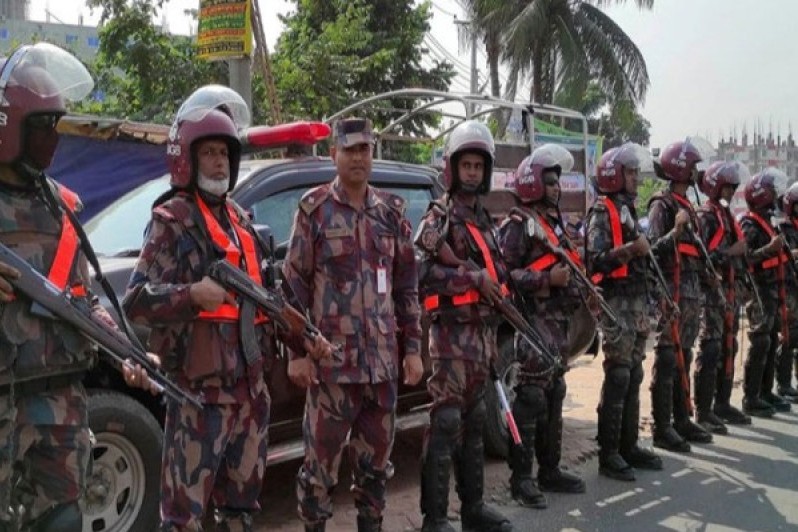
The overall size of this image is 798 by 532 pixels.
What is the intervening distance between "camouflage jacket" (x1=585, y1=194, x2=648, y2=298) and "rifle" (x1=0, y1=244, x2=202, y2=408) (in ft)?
11.6

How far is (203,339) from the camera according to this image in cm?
330

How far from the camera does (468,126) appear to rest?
15.6ft

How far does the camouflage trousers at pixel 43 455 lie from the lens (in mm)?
2809

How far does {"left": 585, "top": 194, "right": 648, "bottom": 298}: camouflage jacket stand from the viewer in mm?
5805

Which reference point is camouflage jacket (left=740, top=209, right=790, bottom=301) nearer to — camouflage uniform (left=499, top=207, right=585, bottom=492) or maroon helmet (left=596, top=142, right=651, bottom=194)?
maroon helmet (left=596, top=142, right=651, bottom=194)

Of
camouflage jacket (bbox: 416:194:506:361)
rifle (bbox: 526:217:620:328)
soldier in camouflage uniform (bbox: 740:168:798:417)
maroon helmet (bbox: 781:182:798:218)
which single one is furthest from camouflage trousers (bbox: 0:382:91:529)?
maroon helmet (bbox: 781:182:798:218)

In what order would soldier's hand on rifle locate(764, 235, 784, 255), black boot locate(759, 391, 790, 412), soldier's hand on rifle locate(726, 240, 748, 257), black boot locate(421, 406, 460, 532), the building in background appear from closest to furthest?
black boot locate(421, 406, 460, 532)
soldier's hand on rifle locate(726, 240, 748, 257)
soldier's hand on rifle locate(764, 235, 784, 255)
black boot locate(759, 391, 790, 412)
the building in background

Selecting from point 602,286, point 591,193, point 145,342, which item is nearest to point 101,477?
point 145,342

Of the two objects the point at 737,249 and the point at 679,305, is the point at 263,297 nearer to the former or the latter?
the point at 679,305

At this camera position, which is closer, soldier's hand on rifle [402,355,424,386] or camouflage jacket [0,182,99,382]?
camouflage jacket [0,182,99,382]

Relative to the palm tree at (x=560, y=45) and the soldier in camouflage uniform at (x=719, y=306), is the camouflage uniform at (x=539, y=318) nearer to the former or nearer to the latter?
the soldier in camouflage uniform at (x=719, y=306)

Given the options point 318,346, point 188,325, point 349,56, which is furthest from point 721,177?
point 349,56

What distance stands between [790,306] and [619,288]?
3.41 meters

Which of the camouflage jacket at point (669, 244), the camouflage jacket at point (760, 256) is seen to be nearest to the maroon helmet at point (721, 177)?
the camouflage jacket at point (760, 256)
